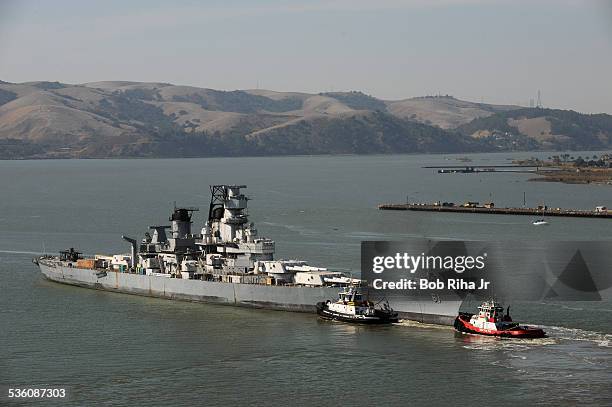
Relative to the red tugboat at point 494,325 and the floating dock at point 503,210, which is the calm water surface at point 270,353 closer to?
the red tugboat at point 494,325

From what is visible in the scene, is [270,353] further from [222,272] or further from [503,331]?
[222,272]

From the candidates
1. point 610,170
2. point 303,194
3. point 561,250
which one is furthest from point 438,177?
point 561,250

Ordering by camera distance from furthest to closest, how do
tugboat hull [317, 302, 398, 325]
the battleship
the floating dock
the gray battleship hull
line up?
the floating dock
the battleship
tugboat hull [317, 302, 398, 325]
the gray battleship hull

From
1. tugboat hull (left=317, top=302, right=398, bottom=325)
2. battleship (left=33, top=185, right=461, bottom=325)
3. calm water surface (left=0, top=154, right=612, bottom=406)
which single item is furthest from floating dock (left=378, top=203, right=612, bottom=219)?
tugboat hull (left=317, top=302, right=398, bottom=325)

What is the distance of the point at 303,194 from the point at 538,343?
9286cm

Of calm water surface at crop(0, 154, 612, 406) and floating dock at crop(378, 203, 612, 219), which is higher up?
floating dock at crop(378, 203, 612, 219)

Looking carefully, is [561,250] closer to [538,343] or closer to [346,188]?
[538,343]

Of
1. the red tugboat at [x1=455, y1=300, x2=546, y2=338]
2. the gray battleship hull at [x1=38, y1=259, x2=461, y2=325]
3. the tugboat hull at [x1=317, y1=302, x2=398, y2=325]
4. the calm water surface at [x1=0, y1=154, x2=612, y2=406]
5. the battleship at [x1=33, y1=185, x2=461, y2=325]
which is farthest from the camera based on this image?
the battleship at [x1=33, y1=185, x2=461, y2=325]

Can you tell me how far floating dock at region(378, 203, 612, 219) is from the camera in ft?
334

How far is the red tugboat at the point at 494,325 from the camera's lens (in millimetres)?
42906

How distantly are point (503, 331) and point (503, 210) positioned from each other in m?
65.3

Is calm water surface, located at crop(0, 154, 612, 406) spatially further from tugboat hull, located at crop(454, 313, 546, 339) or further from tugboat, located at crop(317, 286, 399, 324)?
tugboat, located at crop(317, 286, 399, 324)

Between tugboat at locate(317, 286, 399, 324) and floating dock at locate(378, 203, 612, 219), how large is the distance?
58448 mm

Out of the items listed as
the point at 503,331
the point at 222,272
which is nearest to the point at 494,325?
the point at 503,331
